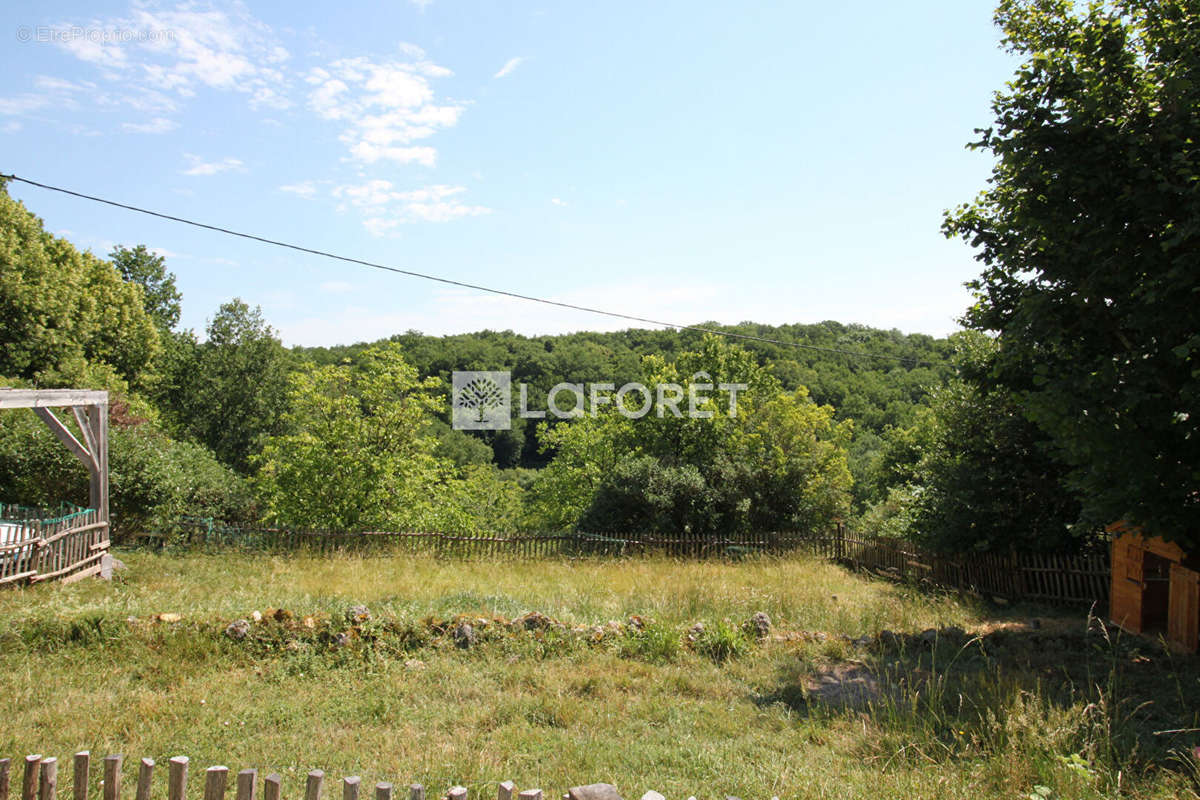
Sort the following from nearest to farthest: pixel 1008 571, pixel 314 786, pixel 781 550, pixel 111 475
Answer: pixel 314 786, pixel 1008 571, pixel 111 475, pixel 781 550

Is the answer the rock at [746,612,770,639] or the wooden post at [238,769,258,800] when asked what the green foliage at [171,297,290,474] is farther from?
the wooden post at [238,769,258,800]

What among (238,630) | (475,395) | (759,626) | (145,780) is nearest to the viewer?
(145,780)

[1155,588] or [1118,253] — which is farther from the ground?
[1118,253]

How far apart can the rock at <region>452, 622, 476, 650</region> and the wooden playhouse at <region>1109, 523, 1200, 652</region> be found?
7755mm

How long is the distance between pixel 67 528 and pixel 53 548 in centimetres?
90

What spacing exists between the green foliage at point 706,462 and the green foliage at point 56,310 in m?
18.6

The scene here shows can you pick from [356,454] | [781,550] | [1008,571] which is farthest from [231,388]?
[1008,571]

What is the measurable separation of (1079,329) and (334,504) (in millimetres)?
18477

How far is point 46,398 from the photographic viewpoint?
10469 millimetres

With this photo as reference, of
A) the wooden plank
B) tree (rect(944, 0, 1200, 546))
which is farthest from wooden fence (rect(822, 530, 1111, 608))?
the wooden plank

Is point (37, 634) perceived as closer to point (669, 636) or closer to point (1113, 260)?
point (669, 636)

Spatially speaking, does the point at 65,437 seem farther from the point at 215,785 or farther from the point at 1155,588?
the point at 1155,588

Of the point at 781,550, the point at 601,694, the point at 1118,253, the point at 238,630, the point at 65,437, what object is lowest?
the point at 781,550

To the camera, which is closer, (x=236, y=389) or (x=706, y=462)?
(x=706, y=462)
